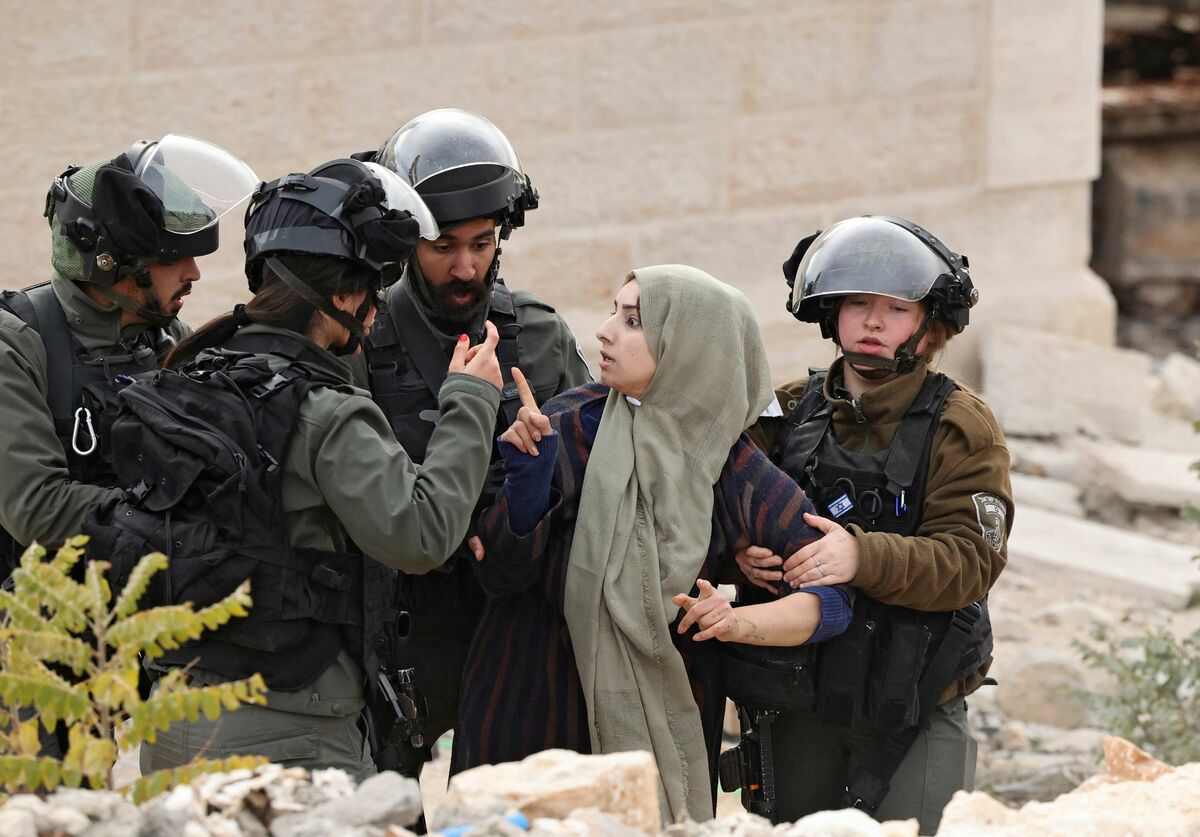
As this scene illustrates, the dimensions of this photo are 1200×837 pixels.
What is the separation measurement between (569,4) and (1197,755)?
473 centimetres

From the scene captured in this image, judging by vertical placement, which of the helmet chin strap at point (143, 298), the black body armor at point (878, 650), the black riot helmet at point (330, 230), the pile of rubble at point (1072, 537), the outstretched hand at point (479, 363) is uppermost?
the black riot helmet at point (330, 230)

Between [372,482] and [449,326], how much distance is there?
2.97 feet

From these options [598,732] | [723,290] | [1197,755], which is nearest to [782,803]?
[598,732]

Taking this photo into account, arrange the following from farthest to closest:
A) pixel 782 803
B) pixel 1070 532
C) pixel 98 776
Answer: pixel 1070 532 → pixel 782 803 → pixel 98 776

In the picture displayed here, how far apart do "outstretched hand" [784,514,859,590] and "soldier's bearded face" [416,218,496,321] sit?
0.98 meters

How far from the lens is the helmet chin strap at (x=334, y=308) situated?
3031 mm

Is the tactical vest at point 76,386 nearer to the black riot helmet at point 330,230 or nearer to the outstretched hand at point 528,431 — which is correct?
the black riot helmet at point 330,230

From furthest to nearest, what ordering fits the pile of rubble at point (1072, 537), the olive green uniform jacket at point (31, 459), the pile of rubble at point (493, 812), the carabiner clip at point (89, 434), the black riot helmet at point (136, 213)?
1. the pile of rubble at point (1072, 537)
2. the black riot helmet at point (136, 213)
3. the carabiner clip at point (89, 434)
4. the olive green uniform jacket at point (31, 459)
5. the pile of rubble at point (493, 812)

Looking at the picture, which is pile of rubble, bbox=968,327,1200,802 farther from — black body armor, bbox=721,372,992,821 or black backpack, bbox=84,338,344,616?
black backpack, bbox=84,338,344,616

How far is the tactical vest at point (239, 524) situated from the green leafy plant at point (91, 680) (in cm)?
37

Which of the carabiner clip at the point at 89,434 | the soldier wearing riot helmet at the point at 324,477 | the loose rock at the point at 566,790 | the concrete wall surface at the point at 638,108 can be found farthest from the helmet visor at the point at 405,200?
the concrete wall surface at the point at 638,108

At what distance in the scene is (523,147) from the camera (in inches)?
311

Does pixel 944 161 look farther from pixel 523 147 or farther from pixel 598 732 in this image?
pixel 598 732

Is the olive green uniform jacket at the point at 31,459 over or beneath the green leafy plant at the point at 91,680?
over
